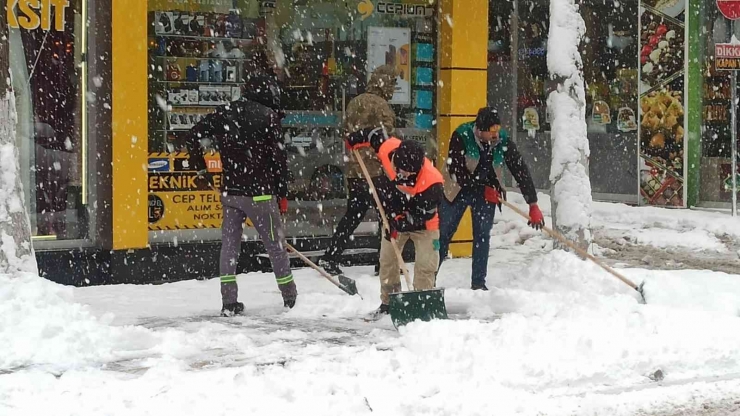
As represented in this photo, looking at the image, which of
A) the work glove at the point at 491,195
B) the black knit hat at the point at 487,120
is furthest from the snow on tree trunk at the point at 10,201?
the work glove at the point at 491,195

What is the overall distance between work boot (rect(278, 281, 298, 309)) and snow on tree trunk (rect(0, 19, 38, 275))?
6.81 feet

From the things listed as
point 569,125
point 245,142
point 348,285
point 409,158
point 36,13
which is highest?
point 36,13

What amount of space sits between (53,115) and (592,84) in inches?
474

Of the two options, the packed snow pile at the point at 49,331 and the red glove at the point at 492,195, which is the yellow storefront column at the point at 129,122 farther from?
the red glove at the point at 492,195

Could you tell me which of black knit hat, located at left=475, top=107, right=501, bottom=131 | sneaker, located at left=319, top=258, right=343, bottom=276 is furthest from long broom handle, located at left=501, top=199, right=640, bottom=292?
sneaker, located at left=319, top=258, right=343, bottom=276

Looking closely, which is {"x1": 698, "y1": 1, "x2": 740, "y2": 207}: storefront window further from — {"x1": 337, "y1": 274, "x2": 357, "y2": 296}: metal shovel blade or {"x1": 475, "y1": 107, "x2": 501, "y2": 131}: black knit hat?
{"x1": 337, "y1": 274, "x2": 357, "y2": 296}: metal shovel blade

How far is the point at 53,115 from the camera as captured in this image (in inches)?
417

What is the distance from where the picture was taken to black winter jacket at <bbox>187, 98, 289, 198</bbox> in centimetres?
878

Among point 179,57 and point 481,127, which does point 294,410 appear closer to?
point 481,127

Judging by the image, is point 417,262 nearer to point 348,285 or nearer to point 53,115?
point 348,285

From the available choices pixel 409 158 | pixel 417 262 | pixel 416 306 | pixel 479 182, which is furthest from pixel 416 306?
pixel 479 182

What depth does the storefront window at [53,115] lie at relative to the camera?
10.4 m

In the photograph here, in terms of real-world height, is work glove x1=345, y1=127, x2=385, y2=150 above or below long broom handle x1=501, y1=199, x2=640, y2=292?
Result: above

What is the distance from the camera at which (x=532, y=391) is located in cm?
668
